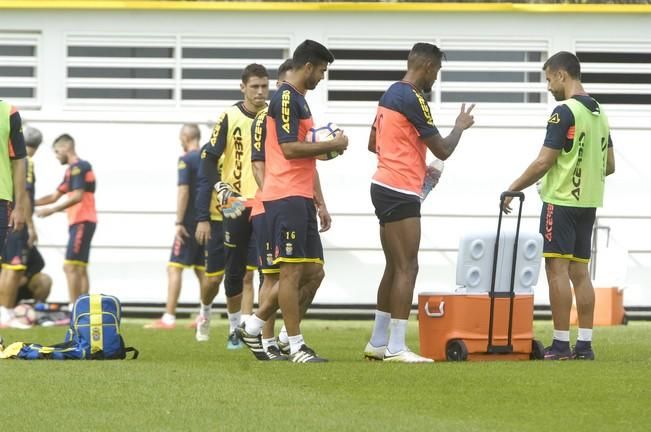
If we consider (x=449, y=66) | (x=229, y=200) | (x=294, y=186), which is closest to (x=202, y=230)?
(x=229, y=200)

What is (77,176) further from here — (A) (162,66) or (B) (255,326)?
(B) (255,326)

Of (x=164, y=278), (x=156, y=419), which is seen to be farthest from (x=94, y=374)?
(x=164, y=278)

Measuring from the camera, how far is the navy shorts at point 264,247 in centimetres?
1105

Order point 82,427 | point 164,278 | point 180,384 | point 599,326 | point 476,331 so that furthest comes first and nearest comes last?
point 164,278 < point 599,326 < point 476,331 < point 180,384 < point 82,427

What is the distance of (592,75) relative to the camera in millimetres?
18891

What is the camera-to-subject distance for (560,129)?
1138 centimetres

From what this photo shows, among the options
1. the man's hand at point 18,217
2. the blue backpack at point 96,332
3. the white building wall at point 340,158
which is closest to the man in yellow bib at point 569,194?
the blue backpack at point 96,332

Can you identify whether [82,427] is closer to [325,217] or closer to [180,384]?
[180,384]

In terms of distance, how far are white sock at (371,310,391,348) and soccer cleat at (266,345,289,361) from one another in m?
0.65

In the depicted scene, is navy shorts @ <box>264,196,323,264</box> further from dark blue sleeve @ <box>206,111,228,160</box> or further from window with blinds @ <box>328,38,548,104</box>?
window with blinds @ <box>328,38,548,104</box>

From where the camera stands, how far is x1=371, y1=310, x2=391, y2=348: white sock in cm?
1136

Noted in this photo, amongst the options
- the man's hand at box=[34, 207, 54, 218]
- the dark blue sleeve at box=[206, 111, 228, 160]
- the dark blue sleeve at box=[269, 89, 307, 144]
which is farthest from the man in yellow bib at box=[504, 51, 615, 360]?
the man's hand at box=[34, 207, 54, 218]

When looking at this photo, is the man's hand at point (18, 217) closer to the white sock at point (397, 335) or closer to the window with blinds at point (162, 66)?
the white sock at point (397, 335)

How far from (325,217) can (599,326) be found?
656cm
